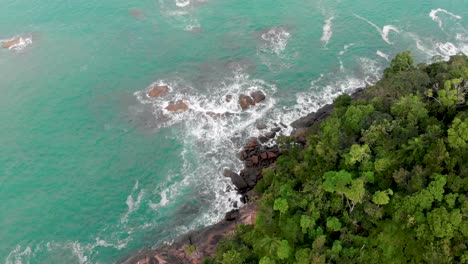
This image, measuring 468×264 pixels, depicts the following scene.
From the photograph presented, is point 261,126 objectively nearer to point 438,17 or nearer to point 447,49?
point 447,49

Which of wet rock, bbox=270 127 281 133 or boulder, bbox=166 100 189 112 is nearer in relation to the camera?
wet rock, bbox=270 127 281 133

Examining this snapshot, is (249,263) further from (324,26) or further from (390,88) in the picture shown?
(324,26)

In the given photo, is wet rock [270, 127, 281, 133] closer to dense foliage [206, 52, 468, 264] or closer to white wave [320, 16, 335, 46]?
dense foliage [206, 52, 468, 264]

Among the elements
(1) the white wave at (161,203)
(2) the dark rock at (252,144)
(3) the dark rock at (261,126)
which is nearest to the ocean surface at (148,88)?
(1) the white wave at (161,203)

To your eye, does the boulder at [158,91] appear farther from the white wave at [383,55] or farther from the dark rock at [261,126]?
the white wave at [383,55]

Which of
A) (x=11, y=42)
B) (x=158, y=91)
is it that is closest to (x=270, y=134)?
(x=158, y=91)

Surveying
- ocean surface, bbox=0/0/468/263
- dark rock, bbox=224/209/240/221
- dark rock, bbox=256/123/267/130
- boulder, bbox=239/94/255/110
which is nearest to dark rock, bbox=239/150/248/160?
ocean surface, bbox=0/0/468/263

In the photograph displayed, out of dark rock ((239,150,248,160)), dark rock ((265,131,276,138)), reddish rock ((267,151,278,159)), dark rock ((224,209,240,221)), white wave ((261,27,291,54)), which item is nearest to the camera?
dark rock ((224,209,240,221))

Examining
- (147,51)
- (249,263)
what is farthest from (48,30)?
(249,263)
